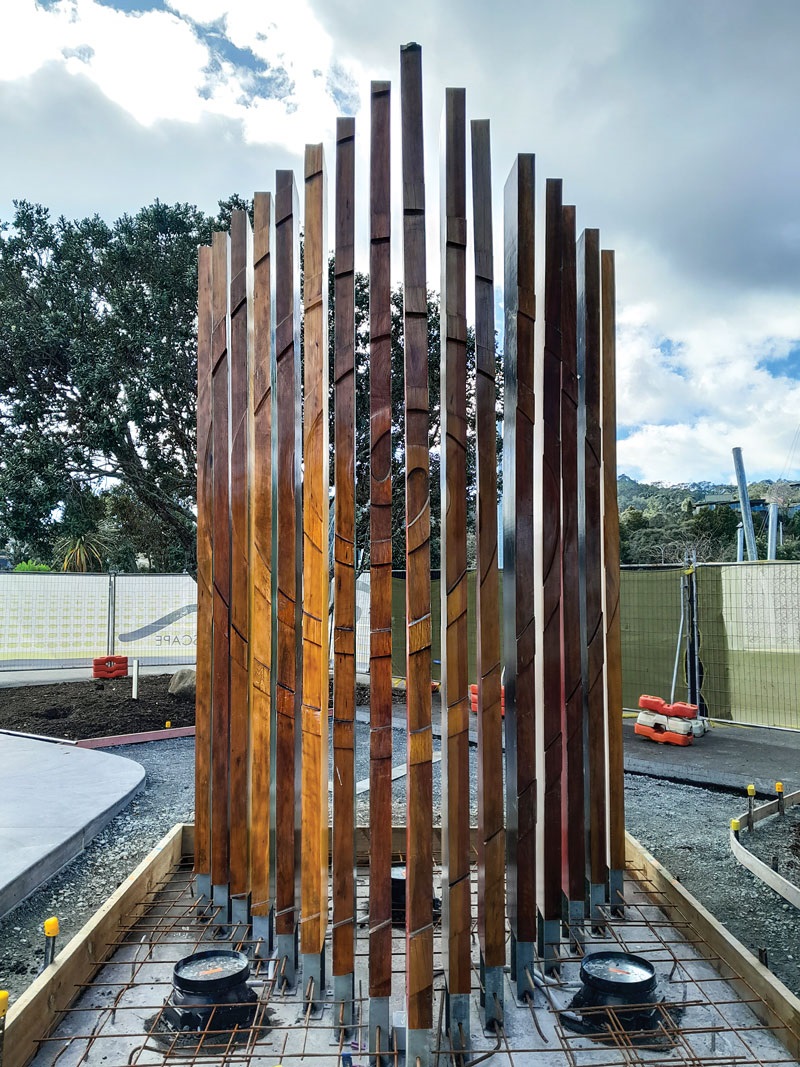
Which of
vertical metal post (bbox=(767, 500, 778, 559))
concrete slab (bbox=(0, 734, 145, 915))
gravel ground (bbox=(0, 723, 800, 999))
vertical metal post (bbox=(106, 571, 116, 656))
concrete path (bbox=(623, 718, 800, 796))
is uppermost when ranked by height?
vertical metal post (bbox=(767, 500, 778, 559))

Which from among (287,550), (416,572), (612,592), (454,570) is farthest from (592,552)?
(287,550)

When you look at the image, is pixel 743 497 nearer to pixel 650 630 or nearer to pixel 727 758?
pixel 650 630

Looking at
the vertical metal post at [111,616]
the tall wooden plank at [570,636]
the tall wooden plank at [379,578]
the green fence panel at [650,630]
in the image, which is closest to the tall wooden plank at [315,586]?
the tall wooden plank at [379,578]

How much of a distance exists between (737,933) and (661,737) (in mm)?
5005

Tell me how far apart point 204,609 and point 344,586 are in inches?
45.5

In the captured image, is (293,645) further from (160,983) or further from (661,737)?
(661,737)

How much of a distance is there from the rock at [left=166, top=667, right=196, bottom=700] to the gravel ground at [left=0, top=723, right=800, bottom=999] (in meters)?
3.07

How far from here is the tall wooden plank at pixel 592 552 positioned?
3.35 meters

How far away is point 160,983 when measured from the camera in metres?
2.77

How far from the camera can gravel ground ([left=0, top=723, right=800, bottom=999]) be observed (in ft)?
11.8

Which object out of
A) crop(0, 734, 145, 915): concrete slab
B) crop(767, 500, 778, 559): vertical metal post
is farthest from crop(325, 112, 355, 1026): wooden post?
crop(767, 500, 778, 559): vertical metal post

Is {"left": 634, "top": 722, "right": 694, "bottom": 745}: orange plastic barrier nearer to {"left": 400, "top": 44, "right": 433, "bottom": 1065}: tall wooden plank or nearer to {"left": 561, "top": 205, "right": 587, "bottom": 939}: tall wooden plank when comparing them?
{"left": 561, "top": 205, "right": 587, "bottom": 939}: tall wooden plank

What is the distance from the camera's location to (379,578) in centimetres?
266

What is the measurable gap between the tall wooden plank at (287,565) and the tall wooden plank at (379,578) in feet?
1.29
